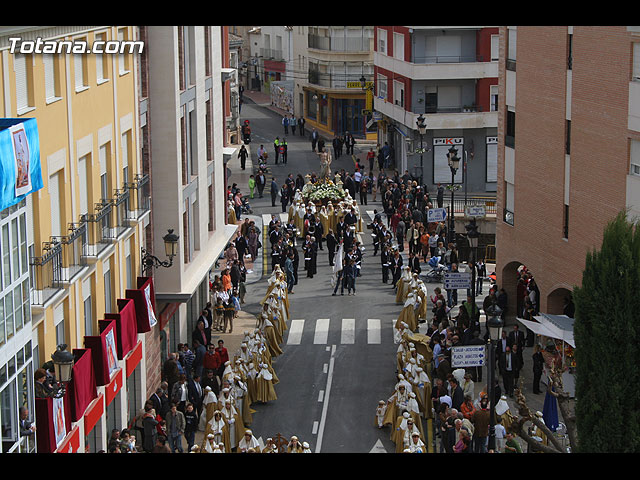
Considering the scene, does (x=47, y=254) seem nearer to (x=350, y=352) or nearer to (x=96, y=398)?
(x=96, y=398)

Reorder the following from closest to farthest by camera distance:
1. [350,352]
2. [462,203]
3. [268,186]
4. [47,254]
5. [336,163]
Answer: [47,254] → [350,352] → [462,203] → [268,186] → [336,163]

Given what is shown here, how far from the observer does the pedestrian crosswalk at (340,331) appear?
33.5 m

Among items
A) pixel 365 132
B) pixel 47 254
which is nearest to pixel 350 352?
pixel 47 254

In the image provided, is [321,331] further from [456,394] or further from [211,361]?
[456,394]

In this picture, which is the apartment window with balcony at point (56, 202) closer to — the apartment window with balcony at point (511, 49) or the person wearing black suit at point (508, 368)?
the person wearing black suit at point (508, 368)

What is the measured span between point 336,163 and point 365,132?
42.9 feet

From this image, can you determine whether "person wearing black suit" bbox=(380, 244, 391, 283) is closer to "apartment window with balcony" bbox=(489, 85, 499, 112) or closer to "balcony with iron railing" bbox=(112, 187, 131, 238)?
"balcony with iron railing" bbox=(112, 187, 131, 238)

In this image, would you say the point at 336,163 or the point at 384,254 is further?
the point at 336,163

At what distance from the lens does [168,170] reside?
27688mm

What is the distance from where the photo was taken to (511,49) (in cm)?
3547

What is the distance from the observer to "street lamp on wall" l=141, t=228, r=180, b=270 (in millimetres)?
24922

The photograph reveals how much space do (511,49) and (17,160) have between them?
80.7 feet

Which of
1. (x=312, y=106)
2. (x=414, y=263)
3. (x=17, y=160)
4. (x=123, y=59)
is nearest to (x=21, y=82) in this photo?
(x=17, y=160)

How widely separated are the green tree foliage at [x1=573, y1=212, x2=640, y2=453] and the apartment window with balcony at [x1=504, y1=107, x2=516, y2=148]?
19448 mm
